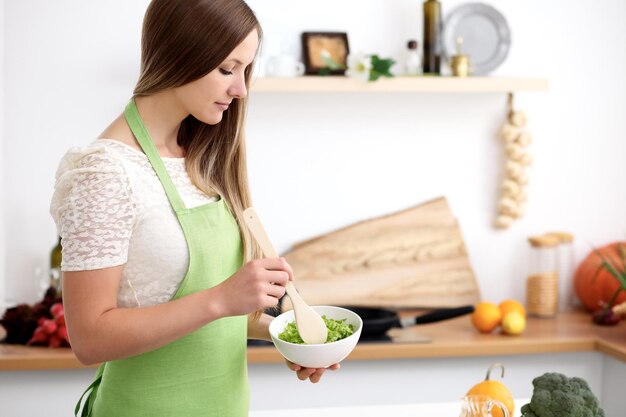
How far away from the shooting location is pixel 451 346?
229 centimetres

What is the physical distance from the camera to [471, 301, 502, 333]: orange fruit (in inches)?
96.0

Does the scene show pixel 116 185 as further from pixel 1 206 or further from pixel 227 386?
pixel 1 206

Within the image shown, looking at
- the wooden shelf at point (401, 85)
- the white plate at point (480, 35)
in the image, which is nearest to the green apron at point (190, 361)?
the wooden shelf at point (401, 85)

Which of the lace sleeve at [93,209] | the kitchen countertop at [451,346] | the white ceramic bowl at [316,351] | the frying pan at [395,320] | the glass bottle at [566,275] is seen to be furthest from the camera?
the glass bottle at [566,275]

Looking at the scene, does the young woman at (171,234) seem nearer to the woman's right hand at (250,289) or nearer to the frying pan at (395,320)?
the woman's right hand at (250,289)

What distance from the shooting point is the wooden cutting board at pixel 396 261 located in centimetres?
266

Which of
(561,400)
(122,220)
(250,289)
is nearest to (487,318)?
(561,400)

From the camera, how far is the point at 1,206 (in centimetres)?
255

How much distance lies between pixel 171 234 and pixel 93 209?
15 centimetres

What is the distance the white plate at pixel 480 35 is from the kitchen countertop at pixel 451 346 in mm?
904

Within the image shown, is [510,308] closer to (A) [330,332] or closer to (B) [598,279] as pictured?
(B) [598,279]

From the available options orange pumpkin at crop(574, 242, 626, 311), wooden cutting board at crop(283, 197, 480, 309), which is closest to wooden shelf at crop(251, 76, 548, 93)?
wooden cutting board at crop(283, 197, 480, 309)

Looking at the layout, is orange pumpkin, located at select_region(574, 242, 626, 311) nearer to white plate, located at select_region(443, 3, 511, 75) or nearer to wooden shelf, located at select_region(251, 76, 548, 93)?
wooden shelf, located at select_region(251, 76, 548, 93)

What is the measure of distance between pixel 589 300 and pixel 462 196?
1.89 feet
